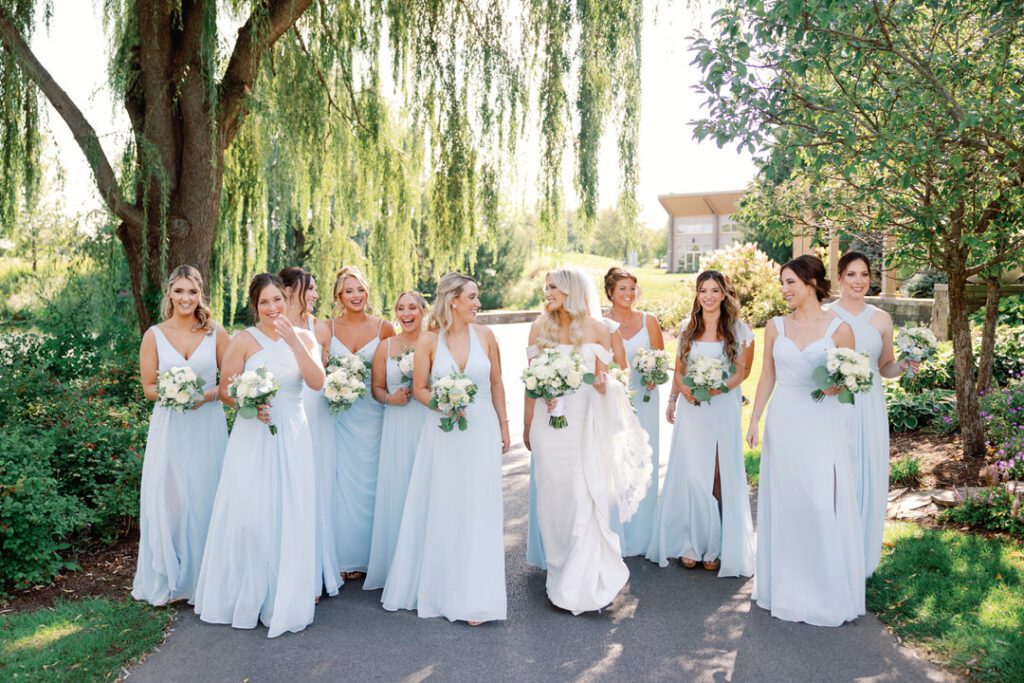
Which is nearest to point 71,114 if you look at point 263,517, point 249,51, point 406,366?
point 249,51

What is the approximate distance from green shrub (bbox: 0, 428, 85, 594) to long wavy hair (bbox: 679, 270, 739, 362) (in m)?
4.52

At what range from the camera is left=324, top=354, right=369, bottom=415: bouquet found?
520 cm

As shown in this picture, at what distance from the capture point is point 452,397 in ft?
15.7

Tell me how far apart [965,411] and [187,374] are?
23.6ft

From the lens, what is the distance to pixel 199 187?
7531 millimetres

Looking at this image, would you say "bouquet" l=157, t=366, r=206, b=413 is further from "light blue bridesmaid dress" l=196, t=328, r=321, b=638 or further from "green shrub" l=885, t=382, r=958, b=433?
"green shrub" l=885, t=382, r=958, b=433

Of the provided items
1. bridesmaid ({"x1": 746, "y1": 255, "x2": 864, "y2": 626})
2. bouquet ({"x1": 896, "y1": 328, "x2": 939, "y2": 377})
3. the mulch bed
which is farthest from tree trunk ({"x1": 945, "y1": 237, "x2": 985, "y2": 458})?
the mulch bed

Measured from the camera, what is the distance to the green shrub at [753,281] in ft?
71.2

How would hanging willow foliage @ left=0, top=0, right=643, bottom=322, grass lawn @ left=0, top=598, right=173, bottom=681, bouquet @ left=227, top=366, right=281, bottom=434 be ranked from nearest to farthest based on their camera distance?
1. grass lawn @ left=0, top=598, right=173, bottom=681
2. bouquet @ left=227, top=366, right=281, bottom=434
3. hanging willow foliage @ left=0, top=0, right=643, bottom=322

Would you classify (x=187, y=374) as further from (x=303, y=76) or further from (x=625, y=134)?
(x=303, y=76)

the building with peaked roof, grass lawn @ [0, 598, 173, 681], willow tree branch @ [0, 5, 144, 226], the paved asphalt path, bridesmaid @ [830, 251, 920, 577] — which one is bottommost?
the paved asphalt path

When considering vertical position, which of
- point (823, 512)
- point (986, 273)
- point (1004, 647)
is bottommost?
point (1004, 647)

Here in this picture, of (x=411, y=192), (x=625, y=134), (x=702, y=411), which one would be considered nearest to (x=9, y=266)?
(x=411, y=192)

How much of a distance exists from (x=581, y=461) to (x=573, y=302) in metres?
1.02
